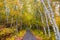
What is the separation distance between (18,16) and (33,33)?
3.33m

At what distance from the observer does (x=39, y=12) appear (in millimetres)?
25594

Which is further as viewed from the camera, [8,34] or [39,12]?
[39,12]

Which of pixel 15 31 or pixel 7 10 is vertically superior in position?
pixel 7 10

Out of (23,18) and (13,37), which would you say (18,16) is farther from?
(13,37)

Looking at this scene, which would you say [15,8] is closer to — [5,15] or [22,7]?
[22,7]

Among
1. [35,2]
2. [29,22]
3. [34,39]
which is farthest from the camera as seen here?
[29,22]

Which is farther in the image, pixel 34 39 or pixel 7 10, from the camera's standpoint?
pixel 7 10

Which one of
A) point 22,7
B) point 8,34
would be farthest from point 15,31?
point 22,7

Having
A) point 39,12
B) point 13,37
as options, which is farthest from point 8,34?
point 39,12

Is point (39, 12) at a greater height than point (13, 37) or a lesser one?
greater

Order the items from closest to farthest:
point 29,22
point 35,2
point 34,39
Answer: point 34,39 → point 35,2 → point 29,22

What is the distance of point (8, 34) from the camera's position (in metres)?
23.8

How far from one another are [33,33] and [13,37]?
3492mm

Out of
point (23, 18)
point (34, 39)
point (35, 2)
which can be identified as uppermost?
point (35, 2)
